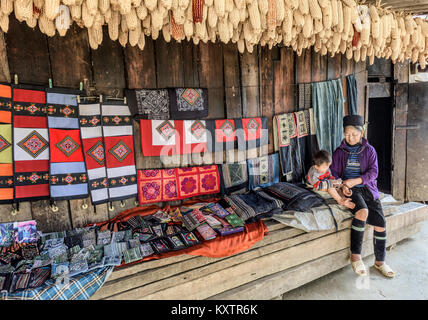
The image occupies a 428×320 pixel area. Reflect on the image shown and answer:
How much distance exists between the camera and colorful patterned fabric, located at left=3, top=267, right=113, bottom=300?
1.92 metres

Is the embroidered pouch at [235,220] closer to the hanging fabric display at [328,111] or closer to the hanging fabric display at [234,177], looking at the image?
the hanging fabric display at [234,177]

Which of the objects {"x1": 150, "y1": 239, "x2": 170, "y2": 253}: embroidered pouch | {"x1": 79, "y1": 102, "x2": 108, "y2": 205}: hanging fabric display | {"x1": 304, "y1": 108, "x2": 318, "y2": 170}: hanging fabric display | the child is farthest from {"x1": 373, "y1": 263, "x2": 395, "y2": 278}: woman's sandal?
{"x1": 79, "y1": 102, "x2": 108, "y2": 205}: hanging fabric display

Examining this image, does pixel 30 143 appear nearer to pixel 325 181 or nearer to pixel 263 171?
pixel 263 171

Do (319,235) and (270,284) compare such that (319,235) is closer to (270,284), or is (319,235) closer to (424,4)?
(270,284)

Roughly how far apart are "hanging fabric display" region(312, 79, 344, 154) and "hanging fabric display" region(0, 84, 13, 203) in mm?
3795

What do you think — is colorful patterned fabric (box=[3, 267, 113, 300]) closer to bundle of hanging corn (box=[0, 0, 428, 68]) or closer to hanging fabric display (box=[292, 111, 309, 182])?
bundle of hanging corn (box=[0, 0, 428, 68])

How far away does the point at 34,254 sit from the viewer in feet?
7.84

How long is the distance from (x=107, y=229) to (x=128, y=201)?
Answer: 17.4 inches

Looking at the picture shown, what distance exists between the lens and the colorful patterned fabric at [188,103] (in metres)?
3.26

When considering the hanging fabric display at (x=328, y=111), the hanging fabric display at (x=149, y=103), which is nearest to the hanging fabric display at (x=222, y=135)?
the hanging fabric display at (x=149, y=103)

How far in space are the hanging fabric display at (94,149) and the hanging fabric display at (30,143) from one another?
1.11 ft

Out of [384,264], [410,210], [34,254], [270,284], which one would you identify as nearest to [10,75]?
[34,254]

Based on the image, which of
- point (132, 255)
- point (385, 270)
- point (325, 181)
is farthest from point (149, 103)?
point (385, 270)

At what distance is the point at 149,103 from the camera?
3.13 metres
